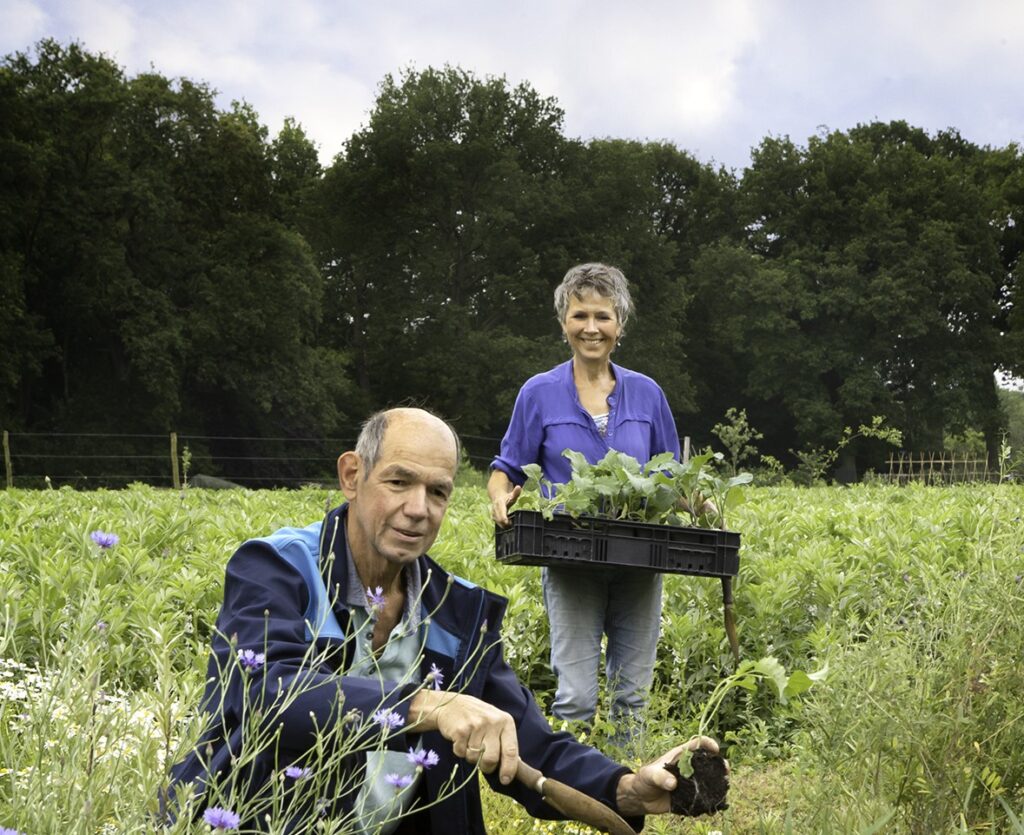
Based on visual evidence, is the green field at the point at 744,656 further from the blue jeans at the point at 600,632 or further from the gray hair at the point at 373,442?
the gray hair at the point at 373,442

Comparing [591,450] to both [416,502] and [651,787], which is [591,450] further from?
[651,787]

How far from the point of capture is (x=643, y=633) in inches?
176

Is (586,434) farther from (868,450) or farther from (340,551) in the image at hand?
(868,450)

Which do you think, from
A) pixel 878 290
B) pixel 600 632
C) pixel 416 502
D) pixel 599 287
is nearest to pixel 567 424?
pixel 599 287

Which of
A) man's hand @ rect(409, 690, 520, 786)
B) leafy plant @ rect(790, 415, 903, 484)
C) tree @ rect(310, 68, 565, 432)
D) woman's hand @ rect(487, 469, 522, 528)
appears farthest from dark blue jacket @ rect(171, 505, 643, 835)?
tree @ rect(310, 68, 565, 432)

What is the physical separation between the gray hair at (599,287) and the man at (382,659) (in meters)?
1.70

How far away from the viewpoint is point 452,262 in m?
38.9

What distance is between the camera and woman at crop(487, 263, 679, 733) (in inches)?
174

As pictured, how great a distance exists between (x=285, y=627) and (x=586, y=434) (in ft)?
7.37

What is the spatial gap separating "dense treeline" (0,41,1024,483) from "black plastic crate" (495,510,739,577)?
2815 centimetres

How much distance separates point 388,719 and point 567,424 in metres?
2.59

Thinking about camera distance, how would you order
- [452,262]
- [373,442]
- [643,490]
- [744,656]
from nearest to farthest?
[373,442]
[643,490]
[744,656]
[452,262]

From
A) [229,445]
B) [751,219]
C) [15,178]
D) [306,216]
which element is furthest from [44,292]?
[751,219]

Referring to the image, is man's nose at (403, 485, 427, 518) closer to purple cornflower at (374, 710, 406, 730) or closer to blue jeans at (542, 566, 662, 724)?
purple cornflower at (374, 710, 406, 730)
